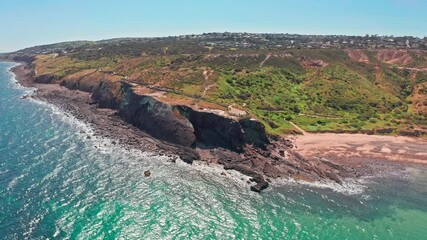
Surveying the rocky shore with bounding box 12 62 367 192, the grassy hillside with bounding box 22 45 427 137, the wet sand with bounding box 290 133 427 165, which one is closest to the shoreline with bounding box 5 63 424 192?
the rocky shore with bounding box 12 62 367 192

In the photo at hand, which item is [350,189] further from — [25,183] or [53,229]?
[25,183]

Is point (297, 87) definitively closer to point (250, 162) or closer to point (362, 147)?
point (362, 147)

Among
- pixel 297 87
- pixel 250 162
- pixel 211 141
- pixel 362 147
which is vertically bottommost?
pixel 362 147

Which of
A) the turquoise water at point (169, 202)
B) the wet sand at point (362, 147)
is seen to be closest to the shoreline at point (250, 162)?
the wet sand at point (362, 147)

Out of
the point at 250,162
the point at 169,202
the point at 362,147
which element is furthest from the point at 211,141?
the point at 362,147

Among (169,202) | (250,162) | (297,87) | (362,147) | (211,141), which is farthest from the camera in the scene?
(297,87)

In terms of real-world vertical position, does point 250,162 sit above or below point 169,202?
below

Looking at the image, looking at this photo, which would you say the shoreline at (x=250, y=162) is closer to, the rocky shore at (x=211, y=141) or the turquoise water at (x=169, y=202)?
the rocky shore at (x=211, y=141)

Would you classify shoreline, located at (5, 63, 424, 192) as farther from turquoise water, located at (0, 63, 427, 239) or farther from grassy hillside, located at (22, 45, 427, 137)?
grassy hillside, located at (22, 45, 427, 137)
